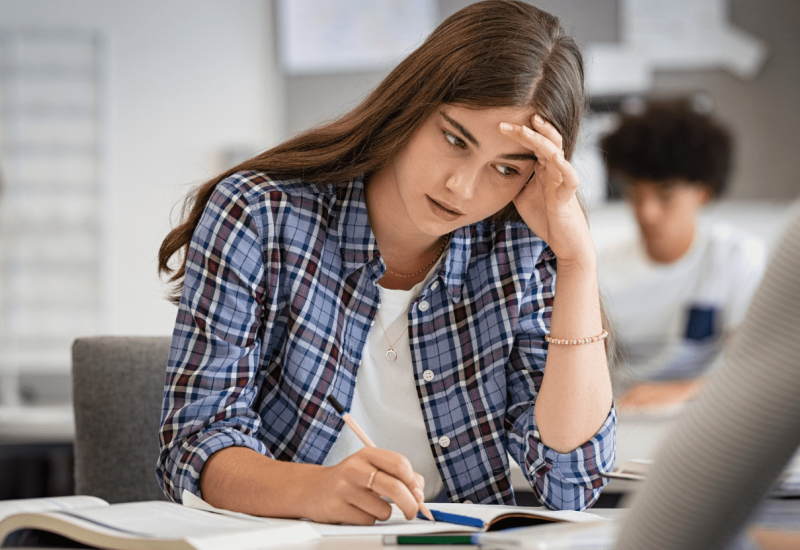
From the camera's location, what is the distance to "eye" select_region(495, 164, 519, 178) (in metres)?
0.96

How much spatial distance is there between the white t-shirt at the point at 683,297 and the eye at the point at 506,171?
4.32 feet

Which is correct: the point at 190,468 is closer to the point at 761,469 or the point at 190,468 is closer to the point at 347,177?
the point at 347,177

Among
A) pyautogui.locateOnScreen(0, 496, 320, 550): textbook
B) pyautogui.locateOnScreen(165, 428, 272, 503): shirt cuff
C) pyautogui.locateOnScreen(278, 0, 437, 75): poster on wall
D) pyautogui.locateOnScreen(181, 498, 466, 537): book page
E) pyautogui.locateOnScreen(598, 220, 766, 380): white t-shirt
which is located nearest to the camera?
pyautogui.locateOnScreen(0, 496, 320, 550): textbook

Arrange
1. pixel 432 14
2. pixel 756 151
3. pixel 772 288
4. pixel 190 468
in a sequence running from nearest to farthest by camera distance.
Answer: pixel 772 288, pixel 190 468, pixel 756 151, pixel 432 14

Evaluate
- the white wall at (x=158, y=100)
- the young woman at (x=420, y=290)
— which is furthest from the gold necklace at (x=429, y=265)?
the white wall at (x=158, y=100)

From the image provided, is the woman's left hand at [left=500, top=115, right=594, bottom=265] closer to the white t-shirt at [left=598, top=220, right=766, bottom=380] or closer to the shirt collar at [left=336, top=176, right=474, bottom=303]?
the shirt collar at [left=336, top=176, right=474, bottom=303]

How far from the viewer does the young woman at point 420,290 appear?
35.6 inches

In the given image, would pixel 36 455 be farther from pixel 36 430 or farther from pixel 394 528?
pixel 394 528

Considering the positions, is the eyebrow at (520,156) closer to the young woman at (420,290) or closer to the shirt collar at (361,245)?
the young woman at (420,290)

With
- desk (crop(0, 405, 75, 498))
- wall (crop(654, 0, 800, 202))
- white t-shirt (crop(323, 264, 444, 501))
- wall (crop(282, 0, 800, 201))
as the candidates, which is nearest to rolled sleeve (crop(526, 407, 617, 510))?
white t-shirt (crop(323, 264, 444, 501))

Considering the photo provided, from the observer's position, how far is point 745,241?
7.94 feet

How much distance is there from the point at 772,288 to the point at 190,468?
666 mm

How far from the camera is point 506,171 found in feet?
3.18

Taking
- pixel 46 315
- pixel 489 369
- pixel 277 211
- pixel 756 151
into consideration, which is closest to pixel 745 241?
pixel 756 151
